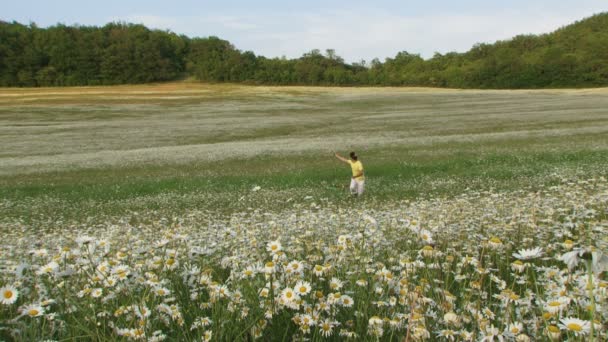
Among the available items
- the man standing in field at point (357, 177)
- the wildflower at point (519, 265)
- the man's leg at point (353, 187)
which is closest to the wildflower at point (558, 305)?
the wildflower at point (519, 265)

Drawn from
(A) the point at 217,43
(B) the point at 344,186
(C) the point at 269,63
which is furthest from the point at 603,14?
(B) the point at 344,186

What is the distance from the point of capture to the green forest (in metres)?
102

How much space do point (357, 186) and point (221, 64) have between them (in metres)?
104

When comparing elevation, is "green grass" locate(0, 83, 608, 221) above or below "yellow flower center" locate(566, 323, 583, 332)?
below

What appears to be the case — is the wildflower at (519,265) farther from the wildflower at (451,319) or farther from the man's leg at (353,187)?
the man's leg at (353,187)

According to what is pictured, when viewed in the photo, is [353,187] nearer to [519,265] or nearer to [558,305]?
[519,265]

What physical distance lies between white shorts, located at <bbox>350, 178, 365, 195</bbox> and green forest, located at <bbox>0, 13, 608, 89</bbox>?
98704 millimetres

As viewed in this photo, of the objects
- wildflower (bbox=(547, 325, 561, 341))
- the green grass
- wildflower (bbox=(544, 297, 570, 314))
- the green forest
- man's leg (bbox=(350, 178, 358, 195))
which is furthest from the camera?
the green forest

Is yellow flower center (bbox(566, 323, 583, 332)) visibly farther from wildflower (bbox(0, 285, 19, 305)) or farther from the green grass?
the green grass

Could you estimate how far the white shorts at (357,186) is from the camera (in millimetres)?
16016

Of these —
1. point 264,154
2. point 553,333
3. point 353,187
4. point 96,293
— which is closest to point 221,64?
point 264,154

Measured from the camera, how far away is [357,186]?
1612 cm

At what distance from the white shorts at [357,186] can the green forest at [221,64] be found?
324ft

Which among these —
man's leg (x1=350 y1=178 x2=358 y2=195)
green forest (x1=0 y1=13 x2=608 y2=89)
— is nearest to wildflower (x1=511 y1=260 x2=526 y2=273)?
man's leg (x1=350 y1=178 x2=358 y2=195)
